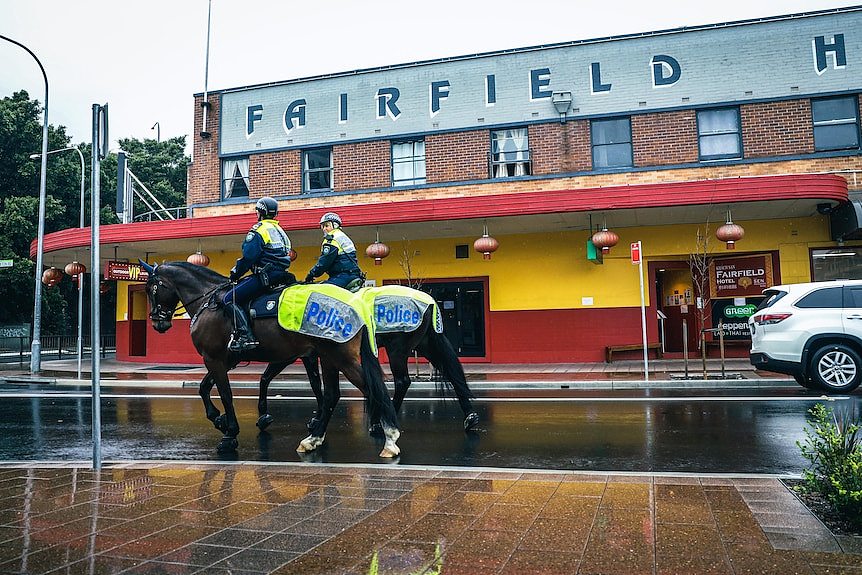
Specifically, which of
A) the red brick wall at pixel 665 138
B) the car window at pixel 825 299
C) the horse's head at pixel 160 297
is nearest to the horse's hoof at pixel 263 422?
the horse's head at pixel 160 297

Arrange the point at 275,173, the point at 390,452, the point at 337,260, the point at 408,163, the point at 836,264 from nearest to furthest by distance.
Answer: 1. the point at 390,452
2. the point at 337,260
3. the point at 836,264
4. the point at 408,163
5. the point at 275,173

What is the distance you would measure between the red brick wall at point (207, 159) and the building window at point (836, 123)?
18.2 metres

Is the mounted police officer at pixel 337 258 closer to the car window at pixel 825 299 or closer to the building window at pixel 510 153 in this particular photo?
the car window at pixel 825 299

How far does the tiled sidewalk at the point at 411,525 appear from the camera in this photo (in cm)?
365

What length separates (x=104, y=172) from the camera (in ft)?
130

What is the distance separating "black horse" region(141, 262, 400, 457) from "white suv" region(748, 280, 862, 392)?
7942mm

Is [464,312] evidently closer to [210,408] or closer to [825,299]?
[825,299]

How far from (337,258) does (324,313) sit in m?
1.02

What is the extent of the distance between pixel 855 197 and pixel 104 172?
38.4 m

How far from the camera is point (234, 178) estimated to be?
73.1 ft

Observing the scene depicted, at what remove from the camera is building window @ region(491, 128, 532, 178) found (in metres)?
19.6

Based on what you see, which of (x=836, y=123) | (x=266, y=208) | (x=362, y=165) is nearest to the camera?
(x=266, y=208)

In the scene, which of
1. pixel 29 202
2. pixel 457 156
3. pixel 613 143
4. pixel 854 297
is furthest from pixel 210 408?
pixel 29 202

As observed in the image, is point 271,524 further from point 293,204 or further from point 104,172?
point 104,172
